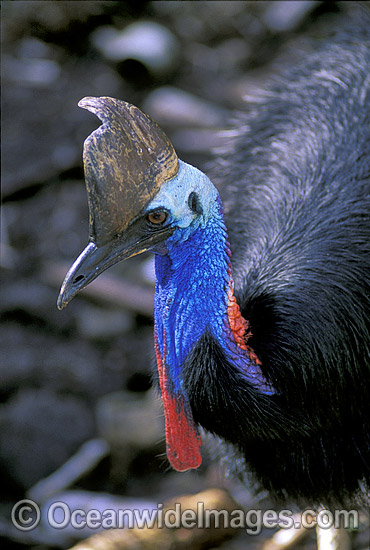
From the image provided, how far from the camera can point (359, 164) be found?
8.66 ft

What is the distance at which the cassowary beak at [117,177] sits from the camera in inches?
A: 74.2

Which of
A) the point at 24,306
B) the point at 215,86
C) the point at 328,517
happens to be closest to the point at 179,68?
the point at 215,86

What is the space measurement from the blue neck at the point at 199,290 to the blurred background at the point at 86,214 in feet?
1.90

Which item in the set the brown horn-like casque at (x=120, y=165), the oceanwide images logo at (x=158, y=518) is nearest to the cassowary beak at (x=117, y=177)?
the brown horn-like casque at (x=120, y=165)

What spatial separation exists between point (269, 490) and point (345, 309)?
765 millimetres

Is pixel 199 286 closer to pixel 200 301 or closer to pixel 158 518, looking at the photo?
pixel 200 301

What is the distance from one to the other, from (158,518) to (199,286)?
1.44m

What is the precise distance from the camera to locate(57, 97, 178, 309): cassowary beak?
1885 millimetres

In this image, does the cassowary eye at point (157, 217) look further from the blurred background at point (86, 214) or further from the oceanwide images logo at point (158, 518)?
the oceanwide images logo at point (158, 518)

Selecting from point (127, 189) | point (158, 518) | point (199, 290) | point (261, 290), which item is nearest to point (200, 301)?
point (199, 290)

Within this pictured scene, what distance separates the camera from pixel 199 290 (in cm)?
219

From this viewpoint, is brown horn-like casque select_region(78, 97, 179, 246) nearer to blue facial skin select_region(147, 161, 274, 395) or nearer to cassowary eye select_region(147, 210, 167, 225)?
cassowary eye select_region(147, 210, 167, 225)

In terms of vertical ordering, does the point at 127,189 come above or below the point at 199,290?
above

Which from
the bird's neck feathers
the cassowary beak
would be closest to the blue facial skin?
the bird's neck feathers
